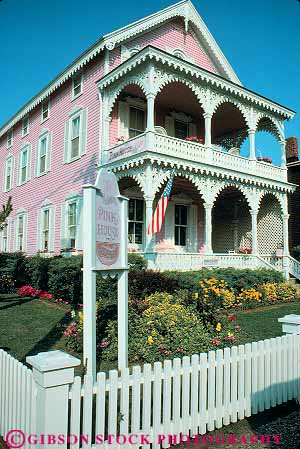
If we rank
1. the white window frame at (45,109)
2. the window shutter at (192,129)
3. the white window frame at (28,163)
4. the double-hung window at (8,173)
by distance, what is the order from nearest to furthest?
the window shutter at (192,129), the white window frame at (45,109), the white window frame at (28,163), the double-hung window at (8,173)

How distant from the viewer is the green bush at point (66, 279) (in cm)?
1208

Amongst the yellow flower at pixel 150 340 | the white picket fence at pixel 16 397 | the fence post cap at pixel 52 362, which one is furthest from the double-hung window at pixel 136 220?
the fence post cap at pixel 52 362

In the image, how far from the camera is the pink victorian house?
13555mm

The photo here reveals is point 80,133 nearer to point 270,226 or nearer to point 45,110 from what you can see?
point 45,110

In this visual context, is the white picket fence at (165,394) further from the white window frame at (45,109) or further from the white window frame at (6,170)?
the white window frame at (6,170)

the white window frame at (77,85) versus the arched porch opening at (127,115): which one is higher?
the white window frame at (77,85)

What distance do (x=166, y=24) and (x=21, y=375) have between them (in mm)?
17672

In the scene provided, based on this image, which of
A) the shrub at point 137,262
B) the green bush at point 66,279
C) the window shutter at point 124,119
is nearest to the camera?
the green bush at point 66,279

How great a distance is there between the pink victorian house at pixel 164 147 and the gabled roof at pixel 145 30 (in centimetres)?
6

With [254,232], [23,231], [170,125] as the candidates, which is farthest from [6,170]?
[254,232]

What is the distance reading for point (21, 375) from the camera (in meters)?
3.81

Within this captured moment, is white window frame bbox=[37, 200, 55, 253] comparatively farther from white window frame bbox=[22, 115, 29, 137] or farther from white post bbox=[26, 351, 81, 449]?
white post bbox=[26, 351, 81, 449]

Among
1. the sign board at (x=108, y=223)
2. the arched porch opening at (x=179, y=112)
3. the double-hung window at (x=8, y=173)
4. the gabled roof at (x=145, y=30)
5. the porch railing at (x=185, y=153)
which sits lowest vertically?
the sign board at (x=108, y=223)

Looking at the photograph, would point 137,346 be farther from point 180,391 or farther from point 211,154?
point 211,154
